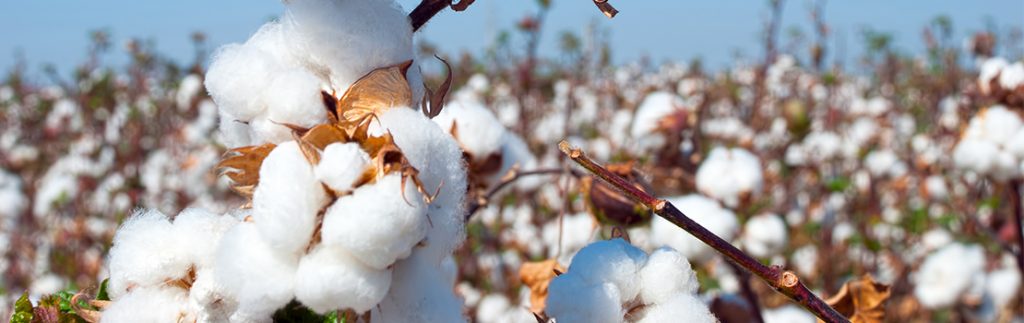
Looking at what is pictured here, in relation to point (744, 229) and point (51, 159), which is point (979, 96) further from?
point (51, 159)

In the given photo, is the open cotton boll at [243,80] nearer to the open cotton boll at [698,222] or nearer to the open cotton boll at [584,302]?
the open cotton boll at [584,302]

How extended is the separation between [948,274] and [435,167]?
3.08 m

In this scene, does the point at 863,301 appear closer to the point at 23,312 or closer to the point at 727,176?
the point at 23,312

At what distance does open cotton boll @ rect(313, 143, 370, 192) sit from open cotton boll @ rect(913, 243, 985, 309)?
3.10 m

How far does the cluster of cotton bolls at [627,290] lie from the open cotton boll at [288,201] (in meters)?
0.22

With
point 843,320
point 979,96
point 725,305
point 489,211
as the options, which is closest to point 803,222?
point 489,211

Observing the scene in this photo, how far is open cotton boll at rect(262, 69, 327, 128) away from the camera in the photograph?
0.62 m

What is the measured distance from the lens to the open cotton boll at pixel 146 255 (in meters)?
0.68

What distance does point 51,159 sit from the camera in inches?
245

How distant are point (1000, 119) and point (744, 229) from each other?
60 cm

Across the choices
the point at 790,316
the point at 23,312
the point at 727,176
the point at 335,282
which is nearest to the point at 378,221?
the point at 335,282

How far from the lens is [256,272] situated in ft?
1.87

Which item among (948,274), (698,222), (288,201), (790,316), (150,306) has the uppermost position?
(288,201)

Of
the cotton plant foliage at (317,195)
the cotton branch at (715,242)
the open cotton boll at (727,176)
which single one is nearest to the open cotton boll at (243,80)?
the cotton plant foliage at (317,195)
